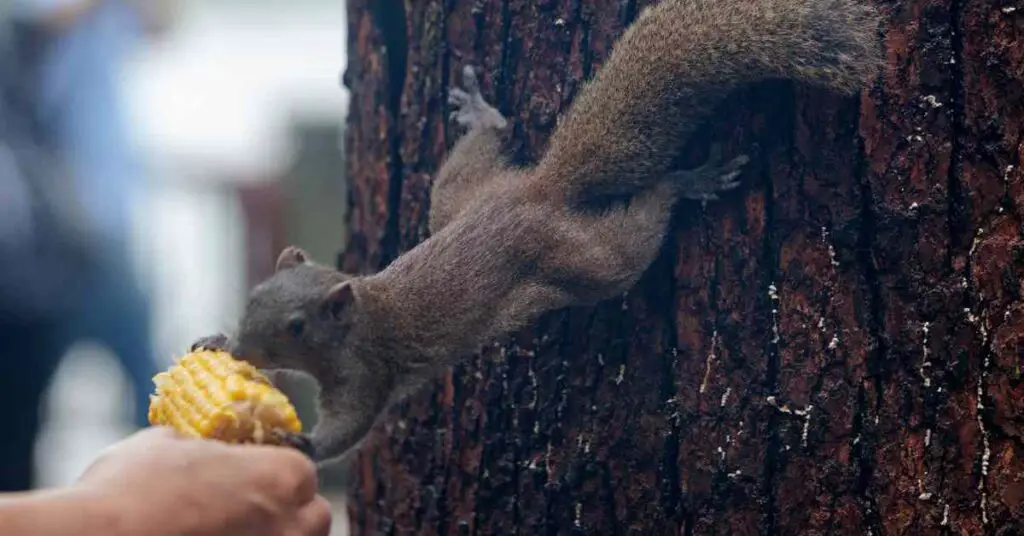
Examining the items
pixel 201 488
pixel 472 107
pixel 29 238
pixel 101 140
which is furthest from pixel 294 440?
pixel 29 238

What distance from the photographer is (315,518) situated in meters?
1.48

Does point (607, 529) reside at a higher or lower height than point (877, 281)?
lower

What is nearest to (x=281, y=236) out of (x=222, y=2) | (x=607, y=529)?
(x=222, y=2)

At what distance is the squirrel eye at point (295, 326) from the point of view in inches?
75.0

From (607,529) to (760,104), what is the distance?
0.79 metres

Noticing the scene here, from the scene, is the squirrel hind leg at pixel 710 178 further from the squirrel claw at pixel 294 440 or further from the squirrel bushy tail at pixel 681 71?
the squirrel claw at pixel 294 440

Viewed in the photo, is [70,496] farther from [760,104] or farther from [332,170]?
[332,170]

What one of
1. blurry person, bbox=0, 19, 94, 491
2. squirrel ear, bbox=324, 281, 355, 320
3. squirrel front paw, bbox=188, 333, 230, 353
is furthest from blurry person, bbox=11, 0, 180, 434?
squirrel ear, bbox=324, 281, 355, 320

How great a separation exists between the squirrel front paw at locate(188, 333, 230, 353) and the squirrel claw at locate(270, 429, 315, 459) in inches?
10.2

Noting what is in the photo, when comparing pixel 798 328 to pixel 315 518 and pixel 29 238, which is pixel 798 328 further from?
pixel 29 238

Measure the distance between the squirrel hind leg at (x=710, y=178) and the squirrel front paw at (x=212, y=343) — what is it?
2.90 feet

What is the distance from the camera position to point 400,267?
1.95 metres

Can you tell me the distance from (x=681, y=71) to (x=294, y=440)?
87cm

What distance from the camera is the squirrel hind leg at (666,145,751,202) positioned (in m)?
1.67
